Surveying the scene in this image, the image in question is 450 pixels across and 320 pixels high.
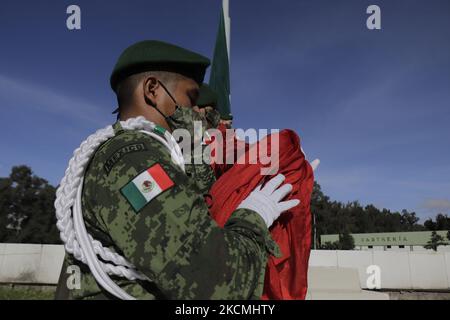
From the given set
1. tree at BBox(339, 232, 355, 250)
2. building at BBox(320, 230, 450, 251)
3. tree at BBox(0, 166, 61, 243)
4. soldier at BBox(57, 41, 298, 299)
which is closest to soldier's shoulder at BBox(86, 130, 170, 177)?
soldier at BBox(57, 41, 298, 299)

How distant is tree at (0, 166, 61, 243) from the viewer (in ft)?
160

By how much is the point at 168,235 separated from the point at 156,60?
96 cm

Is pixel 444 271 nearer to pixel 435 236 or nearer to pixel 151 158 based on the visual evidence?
pixel 151 158

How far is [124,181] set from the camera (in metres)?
1.19

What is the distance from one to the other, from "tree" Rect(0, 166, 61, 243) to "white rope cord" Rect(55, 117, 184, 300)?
169 ft

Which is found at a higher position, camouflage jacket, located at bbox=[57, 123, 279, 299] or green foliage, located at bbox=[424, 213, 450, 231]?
green foliage, located at bbox=[424, 213, 450, 231]

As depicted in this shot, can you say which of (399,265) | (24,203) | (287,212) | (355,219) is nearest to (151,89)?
(287,212)

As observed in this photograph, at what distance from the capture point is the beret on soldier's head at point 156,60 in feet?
5.66

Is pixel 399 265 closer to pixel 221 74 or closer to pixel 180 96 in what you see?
pixel 221 74

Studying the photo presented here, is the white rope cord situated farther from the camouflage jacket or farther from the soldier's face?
the soldier's face

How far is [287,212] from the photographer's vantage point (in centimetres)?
183

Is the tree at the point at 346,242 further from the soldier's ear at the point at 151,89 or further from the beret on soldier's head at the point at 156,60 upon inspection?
the soldier's ear at the point at 151,89
